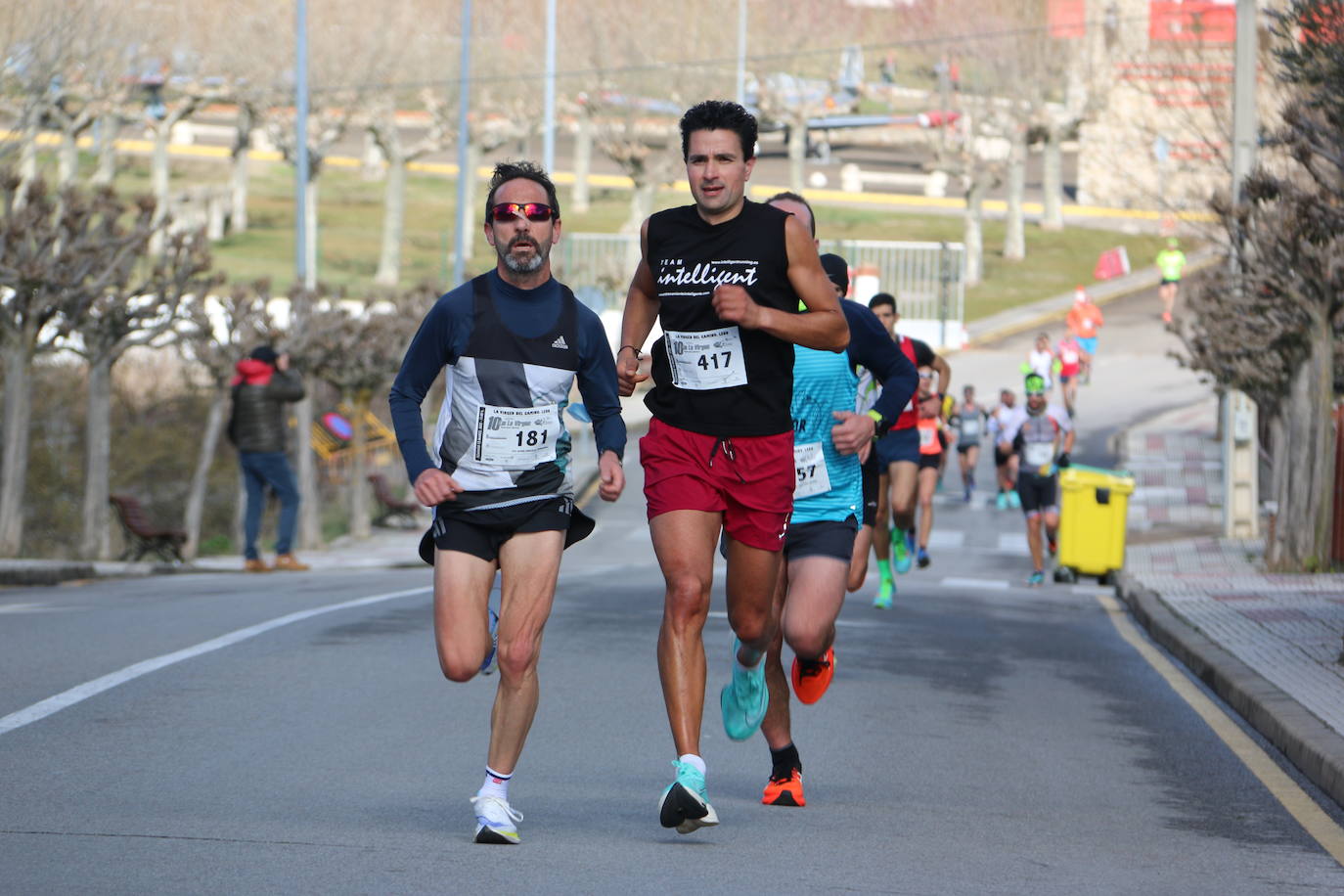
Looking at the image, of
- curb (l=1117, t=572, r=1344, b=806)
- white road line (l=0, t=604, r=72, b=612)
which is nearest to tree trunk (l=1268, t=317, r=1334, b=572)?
curb (l=1117, t=572, r=1344, b=806)

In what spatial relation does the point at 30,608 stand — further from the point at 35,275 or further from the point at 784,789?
the point at 784,789

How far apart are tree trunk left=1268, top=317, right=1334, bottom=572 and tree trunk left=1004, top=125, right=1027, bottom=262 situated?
130ft

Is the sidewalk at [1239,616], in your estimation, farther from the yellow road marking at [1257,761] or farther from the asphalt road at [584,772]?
the asphalt road at [584,772]

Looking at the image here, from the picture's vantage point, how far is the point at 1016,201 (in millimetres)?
60250

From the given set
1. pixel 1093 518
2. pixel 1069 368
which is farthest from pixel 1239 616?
pixel 1069 368

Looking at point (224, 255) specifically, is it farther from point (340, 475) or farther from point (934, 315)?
point (340, 475)

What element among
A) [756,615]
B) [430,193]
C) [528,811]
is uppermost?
[430,193]

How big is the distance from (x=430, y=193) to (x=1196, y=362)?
55119 mm

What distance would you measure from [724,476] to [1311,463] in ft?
49.5

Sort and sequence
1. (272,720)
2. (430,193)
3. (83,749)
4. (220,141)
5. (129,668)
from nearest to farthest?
(83,749)
(272,720)
(129,668)
(430,193)
(220,141)

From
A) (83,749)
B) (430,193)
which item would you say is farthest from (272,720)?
(430,193)

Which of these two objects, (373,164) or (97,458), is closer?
(97,458)

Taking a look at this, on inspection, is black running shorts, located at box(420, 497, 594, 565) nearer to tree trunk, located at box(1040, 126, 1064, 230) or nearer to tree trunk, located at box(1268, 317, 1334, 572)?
tree trunk, located at box(1268, 317, 1334, 572)

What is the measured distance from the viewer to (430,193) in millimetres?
77688
